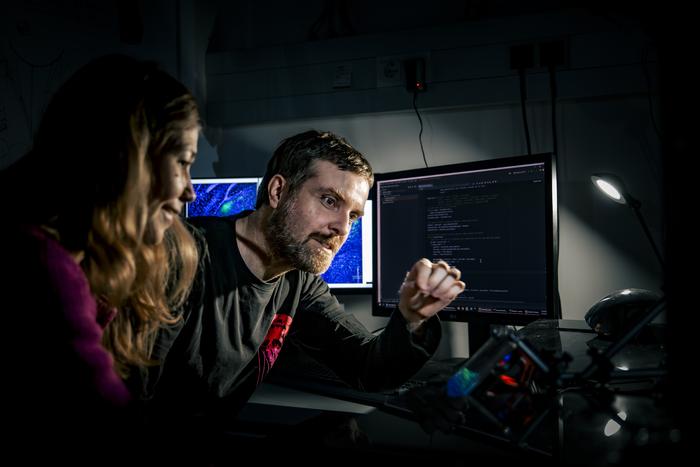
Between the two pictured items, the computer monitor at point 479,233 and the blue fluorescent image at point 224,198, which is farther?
the blue fluorescent image at point 224,198

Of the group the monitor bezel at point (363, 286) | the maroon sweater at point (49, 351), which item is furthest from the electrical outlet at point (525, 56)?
the maroon sweater at point (49, 351)

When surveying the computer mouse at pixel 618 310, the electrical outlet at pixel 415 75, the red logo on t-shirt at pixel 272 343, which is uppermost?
the electrical outlet at pixel 415 75

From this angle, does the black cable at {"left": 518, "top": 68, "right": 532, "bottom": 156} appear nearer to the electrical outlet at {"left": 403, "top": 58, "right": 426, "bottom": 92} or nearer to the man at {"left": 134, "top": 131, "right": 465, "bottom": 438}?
the electrical outlet at {"left": 403, "top": 58, "right": 426, "bottom": 92}

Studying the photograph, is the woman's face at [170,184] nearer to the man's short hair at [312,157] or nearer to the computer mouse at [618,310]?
the man's short hair at [312,157]

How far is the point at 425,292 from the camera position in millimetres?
937

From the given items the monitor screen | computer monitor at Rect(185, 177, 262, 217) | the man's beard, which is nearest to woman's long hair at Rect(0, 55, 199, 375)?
the man's beard

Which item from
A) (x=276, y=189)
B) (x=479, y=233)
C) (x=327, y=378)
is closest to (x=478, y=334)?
(x=479, y=233)

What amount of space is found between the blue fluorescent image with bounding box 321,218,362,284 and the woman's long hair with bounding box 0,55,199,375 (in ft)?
2.60

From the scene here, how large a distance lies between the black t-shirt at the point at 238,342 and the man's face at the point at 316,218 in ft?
0.30

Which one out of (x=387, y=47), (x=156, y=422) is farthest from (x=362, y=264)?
(x=156, y=422)

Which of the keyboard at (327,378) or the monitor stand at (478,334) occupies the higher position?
the monitor stand at (478,334)

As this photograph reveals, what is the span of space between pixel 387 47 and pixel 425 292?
972 mm

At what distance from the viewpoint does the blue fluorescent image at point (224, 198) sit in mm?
1622

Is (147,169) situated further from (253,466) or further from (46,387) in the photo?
(253,466)
